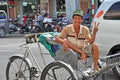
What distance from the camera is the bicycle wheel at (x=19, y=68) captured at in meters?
5.85

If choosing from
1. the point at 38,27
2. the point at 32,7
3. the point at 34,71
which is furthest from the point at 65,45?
the point at 32,7

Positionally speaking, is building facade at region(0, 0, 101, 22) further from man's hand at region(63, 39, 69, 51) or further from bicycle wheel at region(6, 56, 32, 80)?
man's hand at region(63, 39, 69, 51)

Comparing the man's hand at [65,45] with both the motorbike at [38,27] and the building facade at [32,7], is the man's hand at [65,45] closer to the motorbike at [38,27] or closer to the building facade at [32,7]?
the motorbike at [38,27]

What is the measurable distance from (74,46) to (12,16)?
24.7m

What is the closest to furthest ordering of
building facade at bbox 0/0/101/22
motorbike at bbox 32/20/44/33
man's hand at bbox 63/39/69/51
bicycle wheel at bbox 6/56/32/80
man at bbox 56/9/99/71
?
man's hand at bbox 63/39/69/51
man at bbox 56/9/99/71
bicycle wheel at bbox 6/56/32/80
motorbike at bbox 32/20/44/33
building facade at bbox 0/0/101/22

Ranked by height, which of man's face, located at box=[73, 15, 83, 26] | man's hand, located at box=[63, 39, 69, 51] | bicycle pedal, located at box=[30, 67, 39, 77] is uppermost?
man's face, located at box=[73, 15, 83, 26]

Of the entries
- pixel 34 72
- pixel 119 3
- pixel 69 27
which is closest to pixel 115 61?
pixel 69 27

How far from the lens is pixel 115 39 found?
7.32 m

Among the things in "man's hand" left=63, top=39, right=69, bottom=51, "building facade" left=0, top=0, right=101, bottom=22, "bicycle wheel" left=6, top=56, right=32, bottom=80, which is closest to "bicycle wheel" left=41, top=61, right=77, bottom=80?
"man's hand" left=63, top=39, right=69, bottom=51

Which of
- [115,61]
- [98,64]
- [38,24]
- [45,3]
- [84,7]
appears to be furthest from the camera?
[45,3]

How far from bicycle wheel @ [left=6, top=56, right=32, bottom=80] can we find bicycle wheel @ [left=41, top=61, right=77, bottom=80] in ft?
2.00

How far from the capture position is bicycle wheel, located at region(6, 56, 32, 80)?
5.85m

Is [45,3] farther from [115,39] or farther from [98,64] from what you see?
[98,64]

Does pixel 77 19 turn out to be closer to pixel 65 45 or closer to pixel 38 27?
pixel 65 45
